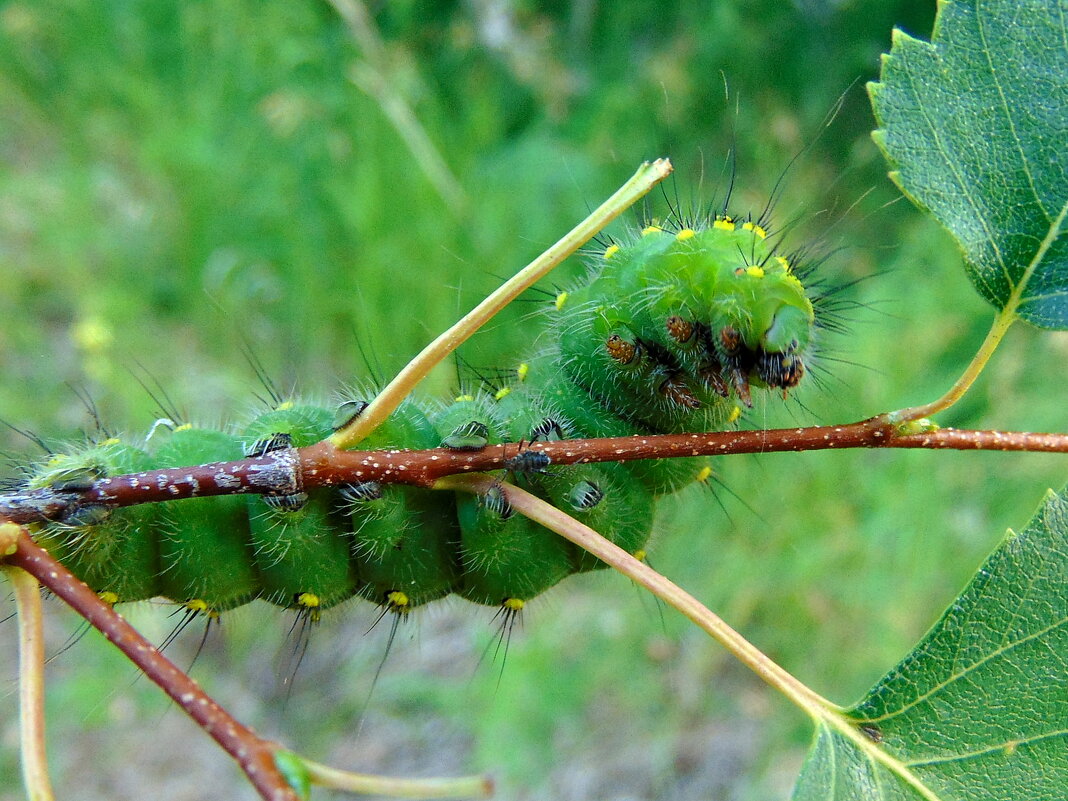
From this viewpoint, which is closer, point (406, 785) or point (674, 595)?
point (406, 785)

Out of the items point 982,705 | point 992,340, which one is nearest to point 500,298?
point 992,340

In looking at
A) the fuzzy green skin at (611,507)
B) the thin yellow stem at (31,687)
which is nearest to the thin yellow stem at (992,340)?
the fuzzy green skin at (611,507)

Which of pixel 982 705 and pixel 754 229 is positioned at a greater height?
pixel 754 229

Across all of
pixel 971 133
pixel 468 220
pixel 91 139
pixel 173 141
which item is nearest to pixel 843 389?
pixel 468 220

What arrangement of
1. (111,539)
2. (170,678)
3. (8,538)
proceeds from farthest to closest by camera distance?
(111,539) < (8,538) < (170,678)

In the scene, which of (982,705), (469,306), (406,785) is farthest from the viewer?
(469,306)

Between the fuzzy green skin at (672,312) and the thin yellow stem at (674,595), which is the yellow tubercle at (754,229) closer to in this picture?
the fuzzy green skin at (672,312)

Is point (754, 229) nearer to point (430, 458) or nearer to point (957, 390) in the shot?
point (957, 390)
